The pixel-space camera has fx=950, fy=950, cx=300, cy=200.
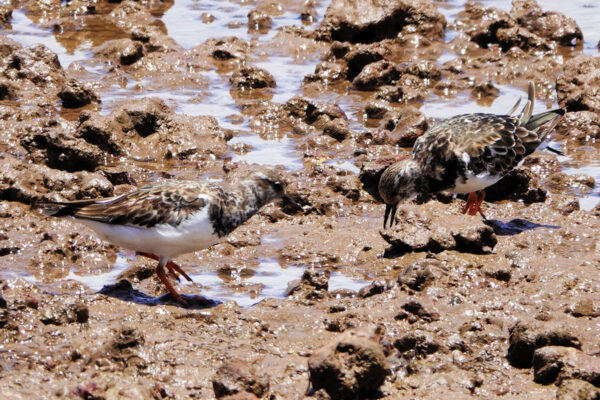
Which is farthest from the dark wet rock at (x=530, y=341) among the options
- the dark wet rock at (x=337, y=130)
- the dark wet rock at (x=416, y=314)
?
the dark wet rock at (x=337, y=130)

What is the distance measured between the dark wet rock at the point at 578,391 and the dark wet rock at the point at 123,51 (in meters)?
10.7

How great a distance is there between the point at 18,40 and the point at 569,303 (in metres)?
12.1

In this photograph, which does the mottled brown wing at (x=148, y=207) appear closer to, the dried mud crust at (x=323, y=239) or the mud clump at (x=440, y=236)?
the dried mud crust at (x=323, y=239)

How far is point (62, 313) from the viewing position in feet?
23.7

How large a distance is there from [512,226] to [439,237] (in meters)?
1.31

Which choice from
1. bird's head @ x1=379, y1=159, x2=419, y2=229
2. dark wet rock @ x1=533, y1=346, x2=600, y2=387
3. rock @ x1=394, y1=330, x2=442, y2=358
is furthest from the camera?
bird's head @ x1=379, y1=159, x2=419, y2=229

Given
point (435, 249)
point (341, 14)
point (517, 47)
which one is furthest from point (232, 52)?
point (435, 249)

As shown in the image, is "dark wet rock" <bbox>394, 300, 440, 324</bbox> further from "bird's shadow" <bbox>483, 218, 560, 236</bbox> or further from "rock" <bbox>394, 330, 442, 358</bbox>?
"bird's shadow" <bbox>483, 218, 560, 236</bbox>

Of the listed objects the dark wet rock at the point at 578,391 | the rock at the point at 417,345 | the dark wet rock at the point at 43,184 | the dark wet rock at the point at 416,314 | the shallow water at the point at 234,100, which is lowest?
the shallow water at the point at 234,100

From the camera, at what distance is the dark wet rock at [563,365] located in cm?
626

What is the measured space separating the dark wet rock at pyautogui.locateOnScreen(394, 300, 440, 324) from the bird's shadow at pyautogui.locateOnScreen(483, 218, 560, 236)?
2.35 metres

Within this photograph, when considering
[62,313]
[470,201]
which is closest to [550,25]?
[470,201]

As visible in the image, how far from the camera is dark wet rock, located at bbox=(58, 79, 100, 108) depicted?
42.9 feet

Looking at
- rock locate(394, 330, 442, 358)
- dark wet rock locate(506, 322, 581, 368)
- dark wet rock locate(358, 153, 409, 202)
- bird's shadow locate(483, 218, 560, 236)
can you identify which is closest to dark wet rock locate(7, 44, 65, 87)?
dark wet rock locate(358, 153, 409, 202)
